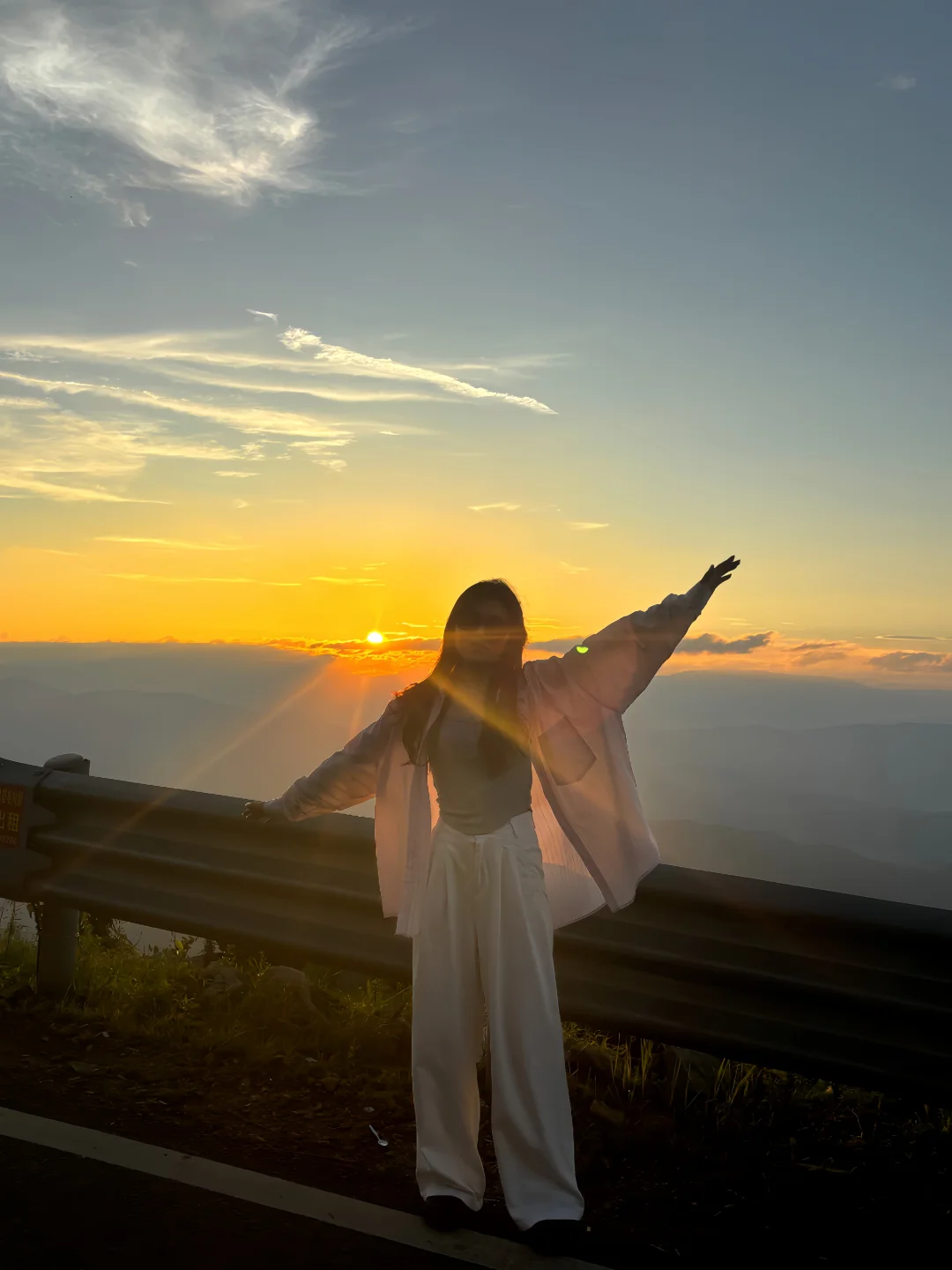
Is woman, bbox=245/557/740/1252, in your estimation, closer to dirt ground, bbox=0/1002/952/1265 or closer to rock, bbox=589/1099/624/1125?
dirt ground, bbox=0/1002/952/1265

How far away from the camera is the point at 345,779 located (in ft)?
14.7

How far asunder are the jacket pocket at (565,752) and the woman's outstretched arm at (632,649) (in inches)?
6.0

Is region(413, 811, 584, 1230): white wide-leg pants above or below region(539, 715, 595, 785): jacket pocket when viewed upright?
below

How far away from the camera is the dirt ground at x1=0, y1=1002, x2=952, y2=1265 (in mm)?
3758

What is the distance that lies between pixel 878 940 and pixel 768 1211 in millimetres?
974

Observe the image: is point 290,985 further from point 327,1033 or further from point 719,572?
point 719,572

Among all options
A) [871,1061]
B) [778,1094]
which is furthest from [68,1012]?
[871,1061]

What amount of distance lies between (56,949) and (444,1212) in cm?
277

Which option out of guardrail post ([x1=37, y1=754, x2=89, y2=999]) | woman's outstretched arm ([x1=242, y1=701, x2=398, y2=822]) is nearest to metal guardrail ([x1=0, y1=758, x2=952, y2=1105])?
guardrail post ([x1=37, y1=754, x2=89, y2=999])

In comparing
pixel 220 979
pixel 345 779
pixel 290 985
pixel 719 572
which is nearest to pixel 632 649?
pixel 719 572

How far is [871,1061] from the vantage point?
3.79 metres

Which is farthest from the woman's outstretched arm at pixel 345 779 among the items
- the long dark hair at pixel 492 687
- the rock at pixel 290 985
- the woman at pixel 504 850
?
the rock at pixel 290 985

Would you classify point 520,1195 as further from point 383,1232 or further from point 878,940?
point 878,940

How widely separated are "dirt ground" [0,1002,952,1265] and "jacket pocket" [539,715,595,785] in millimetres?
1403
